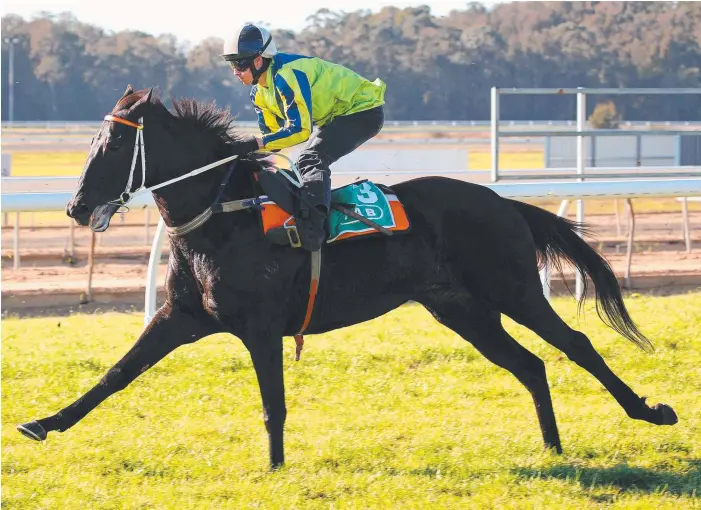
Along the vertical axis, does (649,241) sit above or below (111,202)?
below

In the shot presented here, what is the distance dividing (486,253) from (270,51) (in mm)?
1316

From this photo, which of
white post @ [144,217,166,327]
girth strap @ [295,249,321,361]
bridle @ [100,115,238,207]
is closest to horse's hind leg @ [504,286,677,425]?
girth strap @ [295,249,321,361]

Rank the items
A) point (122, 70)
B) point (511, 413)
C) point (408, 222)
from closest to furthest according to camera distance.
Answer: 1. point (408, 222)
2. point (511, 413)
3. point (122, 70)

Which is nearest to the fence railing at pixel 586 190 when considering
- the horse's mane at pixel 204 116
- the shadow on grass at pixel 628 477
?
the horse's mane at pixel 204 116

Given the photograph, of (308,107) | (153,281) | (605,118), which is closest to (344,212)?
(308,107)

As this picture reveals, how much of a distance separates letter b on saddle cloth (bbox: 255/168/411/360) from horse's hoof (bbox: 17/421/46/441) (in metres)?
1.15

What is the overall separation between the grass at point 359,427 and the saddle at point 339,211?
0.96 m

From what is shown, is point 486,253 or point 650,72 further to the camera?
point 650,72

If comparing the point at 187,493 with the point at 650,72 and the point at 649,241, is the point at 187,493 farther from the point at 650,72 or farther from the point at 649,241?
the point at 650,72

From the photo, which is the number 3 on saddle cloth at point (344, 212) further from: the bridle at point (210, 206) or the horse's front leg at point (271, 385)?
the horse's front leg at point (271, 385)

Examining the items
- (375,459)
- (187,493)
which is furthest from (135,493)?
(375,459)

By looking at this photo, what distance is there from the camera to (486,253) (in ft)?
16.5

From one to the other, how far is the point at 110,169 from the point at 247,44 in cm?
75

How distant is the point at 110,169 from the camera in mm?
4465
